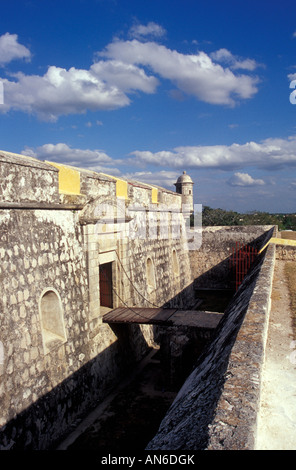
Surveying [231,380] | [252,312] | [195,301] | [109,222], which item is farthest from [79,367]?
[195,301]

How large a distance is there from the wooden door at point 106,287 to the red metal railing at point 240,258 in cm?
1062

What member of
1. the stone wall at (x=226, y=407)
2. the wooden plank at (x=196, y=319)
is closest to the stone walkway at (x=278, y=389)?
the stone wall at (x=226, y=407)

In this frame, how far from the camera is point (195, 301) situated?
1772 centimetres

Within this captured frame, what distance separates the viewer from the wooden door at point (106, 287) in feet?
32.6

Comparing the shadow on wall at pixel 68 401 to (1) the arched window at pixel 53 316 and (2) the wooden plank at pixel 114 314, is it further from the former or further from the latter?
(1) the arched window at pixel 53 316

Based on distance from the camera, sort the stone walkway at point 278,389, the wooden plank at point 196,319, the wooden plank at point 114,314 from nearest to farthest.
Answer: the stone walkway at point 278,389 → the wooden plank at point 196,319 → the wooden plank at point 114,314

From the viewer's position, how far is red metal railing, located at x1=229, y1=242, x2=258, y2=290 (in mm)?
19141

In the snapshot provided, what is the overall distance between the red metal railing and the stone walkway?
1481 cm

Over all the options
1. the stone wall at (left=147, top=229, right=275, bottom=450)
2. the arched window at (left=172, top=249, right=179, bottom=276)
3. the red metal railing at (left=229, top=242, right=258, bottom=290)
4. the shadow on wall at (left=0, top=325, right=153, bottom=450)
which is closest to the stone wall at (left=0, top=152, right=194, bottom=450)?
the shadow on wall at (left=0, top=325, right=153, bottom=450)

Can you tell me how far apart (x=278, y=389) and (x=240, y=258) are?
56.2ft

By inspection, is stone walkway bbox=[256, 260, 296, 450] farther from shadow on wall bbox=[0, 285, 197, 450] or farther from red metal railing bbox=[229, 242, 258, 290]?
red metal railing bbox=[229, 242, 258, 290]

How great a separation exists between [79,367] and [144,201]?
6.35m

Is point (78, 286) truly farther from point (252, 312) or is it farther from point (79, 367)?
point (252, 312)

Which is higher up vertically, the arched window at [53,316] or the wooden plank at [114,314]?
the arched window at [53,316]
